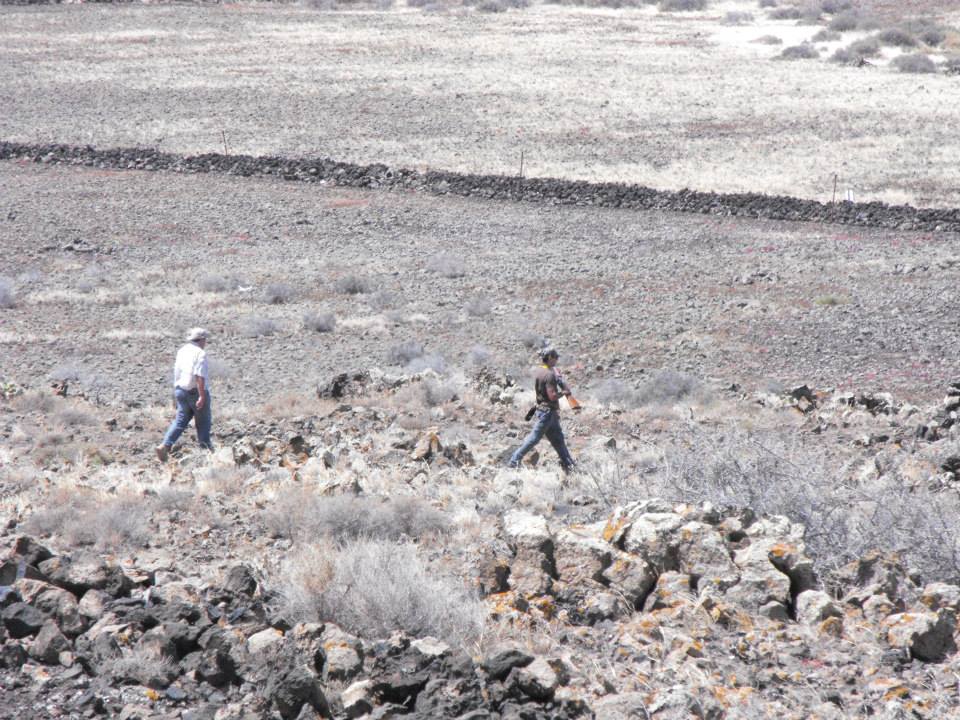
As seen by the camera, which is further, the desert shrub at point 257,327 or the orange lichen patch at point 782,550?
the desert shrub at point 257,327

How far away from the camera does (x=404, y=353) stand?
1625 centimetres

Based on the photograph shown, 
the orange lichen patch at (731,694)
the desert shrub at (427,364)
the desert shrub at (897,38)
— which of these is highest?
the desert shrub at (897,38)

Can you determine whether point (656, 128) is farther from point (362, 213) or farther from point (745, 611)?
point (745, 611)

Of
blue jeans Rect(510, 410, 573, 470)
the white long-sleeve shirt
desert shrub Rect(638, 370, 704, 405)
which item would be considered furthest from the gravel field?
blue jeans Rect(510, 410, 573, 470)

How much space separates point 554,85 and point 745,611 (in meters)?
44.7

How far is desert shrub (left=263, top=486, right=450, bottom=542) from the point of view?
25.2ft

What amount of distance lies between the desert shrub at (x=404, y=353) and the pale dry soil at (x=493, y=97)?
16.1 metres

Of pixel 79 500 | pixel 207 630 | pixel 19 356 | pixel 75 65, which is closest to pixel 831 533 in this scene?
pixel 207 630

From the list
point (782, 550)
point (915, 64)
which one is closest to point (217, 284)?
point (782, 550)

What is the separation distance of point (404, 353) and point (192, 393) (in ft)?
19.9

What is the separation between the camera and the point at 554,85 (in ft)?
158

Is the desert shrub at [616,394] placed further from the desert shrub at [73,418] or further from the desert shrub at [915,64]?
the desert shrub at [915,64]

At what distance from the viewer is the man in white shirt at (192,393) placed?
1033cm

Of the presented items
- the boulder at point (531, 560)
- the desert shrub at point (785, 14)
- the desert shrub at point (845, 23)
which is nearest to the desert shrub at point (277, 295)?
the boulder at point (531, 560)
